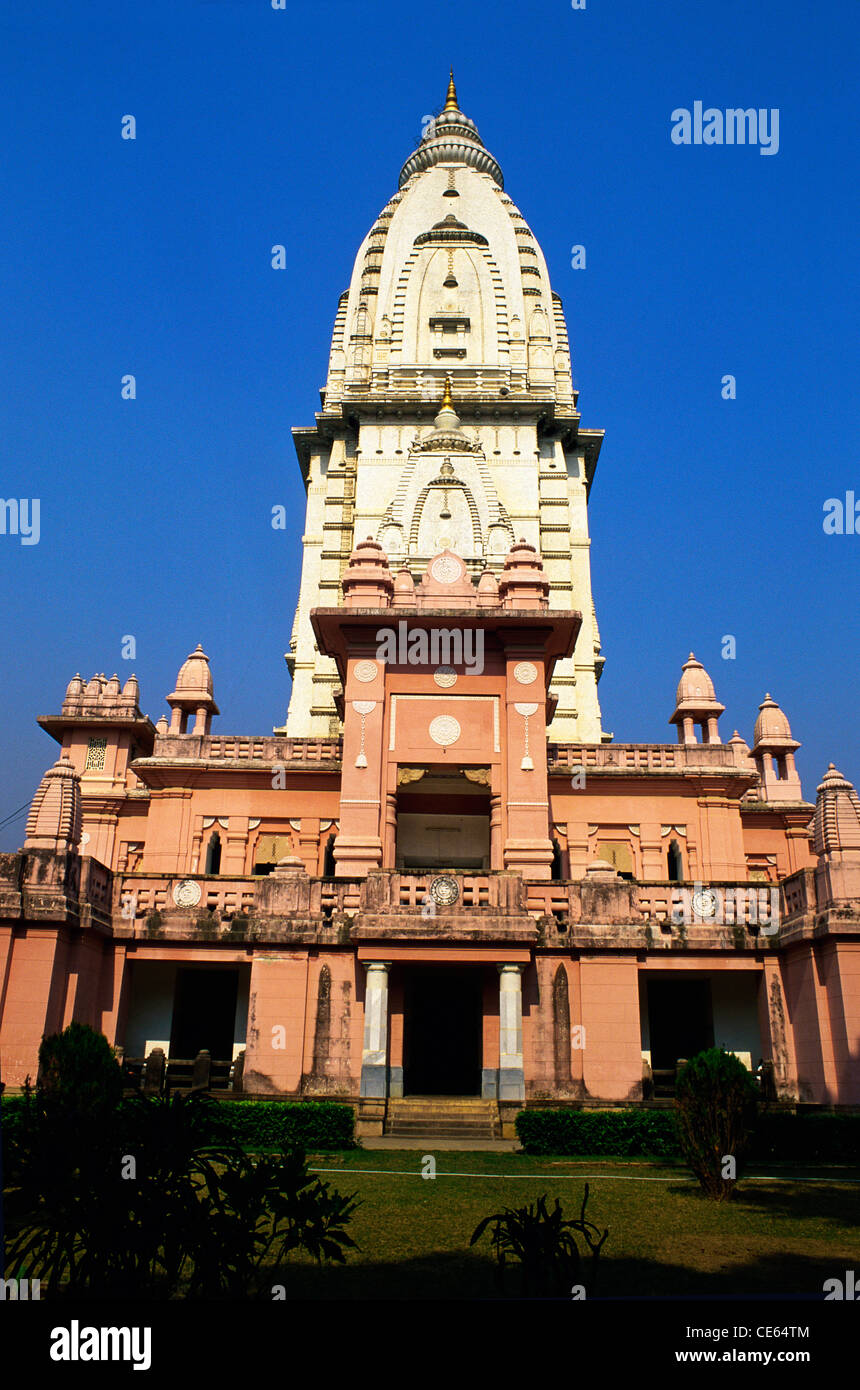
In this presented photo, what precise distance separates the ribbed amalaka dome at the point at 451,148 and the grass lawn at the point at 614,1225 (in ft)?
166

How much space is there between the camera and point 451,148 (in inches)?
2105

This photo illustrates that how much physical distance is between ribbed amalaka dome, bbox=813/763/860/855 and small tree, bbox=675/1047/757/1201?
6.64 meters

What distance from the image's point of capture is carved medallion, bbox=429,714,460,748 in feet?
73.7

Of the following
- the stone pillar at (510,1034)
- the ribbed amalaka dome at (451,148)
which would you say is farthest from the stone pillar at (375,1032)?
the ribbed amalaka dome at (451,148)

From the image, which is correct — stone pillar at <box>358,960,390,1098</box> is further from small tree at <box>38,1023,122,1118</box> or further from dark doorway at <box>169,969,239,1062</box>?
dark doorway at <box>169,969,239,1062</box>

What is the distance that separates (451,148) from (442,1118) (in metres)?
50.0

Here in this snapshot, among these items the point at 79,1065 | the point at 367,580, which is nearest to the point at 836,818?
the point at 367,580

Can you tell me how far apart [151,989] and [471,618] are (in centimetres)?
992

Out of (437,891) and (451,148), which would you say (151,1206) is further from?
(451,148)

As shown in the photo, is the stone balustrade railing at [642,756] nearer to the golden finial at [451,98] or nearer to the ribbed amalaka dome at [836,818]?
the ribbed amalaka dome at [836,818]

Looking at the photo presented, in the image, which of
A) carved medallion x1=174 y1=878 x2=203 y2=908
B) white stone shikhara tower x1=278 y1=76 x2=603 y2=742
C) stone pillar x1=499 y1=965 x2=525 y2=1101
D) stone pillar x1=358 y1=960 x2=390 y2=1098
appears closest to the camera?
stone pillar x1=358 y1=960 x2=390 y2=1098

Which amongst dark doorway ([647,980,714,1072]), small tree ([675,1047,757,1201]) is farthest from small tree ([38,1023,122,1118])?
dark doorway ([647,980,714,1072])

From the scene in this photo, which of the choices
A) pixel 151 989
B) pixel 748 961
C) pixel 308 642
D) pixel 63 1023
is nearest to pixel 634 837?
pixel 748 961

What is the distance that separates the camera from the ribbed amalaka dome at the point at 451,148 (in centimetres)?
5341
